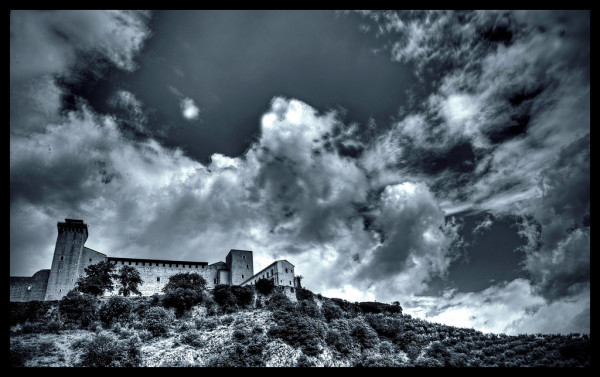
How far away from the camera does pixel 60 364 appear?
34188 millimetres

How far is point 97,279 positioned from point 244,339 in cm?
2947

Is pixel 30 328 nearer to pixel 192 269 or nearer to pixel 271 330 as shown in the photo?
pixel 271 330

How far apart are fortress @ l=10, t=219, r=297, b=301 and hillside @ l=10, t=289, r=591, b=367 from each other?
1188 cm

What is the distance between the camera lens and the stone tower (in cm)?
7444

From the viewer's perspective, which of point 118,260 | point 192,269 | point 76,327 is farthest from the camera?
point 192,269

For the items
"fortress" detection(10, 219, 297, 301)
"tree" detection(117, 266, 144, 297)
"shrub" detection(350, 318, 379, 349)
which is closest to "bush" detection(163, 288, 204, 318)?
"tree" detection(117, 266, 144, 297)

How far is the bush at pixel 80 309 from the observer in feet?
148

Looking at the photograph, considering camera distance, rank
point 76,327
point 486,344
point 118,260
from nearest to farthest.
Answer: point 76,327, point 486,344, point 118,260

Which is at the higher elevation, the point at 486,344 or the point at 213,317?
the point at 213,317

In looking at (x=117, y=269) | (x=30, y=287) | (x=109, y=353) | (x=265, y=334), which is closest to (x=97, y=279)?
(x=117, y=269)

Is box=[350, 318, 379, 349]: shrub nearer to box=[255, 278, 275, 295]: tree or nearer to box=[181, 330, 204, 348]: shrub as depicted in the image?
box=[255, 278, 275, 295]: tree

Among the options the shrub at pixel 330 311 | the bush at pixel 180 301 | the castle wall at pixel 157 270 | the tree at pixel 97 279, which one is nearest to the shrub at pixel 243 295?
the bush at pixel 180 301
